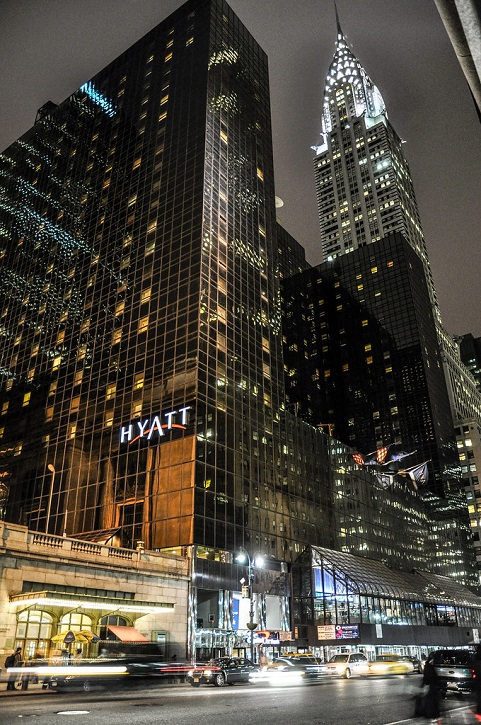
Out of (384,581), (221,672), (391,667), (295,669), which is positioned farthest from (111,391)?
(384,581)

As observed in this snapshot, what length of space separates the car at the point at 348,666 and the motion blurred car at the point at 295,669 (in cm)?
104

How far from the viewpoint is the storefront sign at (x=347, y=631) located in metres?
60.5

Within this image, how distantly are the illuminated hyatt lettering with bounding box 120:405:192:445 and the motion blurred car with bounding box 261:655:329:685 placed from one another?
77.8ft

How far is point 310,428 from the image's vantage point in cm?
7862

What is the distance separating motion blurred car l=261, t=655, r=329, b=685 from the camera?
38.6m

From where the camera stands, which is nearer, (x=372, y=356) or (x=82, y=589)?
(x=82, y=589)

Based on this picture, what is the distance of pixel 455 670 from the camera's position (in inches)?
800

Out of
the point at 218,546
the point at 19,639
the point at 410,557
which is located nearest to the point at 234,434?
the point at 218,546

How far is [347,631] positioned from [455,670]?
44.6 m

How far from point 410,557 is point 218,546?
6010 centimetres

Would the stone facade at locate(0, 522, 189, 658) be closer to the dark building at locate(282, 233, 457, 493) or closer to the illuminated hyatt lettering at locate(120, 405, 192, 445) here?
the illuminated hyatt lettering at locate(120, 405, 192, 445)

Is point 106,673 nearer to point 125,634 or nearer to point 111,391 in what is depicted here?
point 125,634

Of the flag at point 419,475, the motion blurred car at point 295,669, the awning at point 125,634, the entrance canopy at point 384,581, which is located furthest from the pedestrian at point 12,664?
the entrance canopy at point 384,581

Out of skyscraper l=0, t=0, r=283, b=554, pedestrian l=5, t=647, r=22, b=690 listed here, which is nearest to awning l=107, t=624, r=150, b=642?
pedestrian l=5, t=647, r=22, b=690
